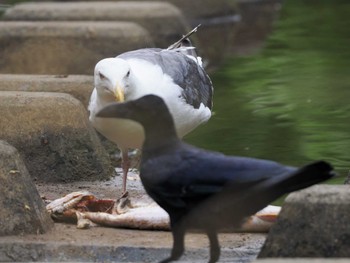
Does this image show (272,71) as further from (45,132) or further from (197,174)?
(197,174)

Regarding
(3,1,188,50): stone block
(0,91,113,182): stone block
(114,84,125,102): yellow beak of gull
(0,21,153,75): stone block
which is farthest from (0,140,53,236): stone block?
(3,1,188,50): stone block

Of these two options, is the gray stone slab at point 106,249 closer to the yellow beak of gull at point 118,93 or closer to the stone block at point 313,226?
the stone block at point 313,226

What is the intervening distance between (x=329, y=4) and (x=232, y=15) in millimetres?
2230

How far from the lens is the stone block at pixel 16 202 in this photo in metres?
6.35

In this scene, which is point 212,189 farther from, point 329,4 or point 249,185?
point 329,4

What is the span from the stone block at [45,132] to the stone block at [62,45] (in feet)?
9.87

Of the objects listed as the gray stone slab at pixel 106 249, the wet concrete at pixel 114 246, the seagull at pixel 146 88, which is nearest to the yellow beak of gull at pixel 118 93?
the seagull at pixel 146 88

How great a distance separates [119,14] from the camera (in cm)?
1284

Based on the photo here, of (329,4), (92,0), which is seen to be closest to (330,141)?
(92,0)

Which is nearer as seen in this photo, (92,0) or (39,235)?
(39,235)

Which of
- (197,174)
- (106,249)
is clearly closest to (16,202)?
(106,249)

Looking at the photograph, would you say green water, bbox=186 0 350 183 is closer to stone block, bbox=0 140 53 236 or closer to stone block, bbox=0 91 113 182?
stone block, bbox=0 91 113 182

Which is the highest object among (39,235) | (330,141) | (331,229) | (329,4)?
(331,229)

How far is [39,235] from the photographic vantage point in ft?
21.1
